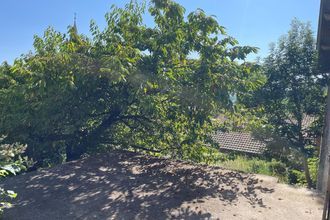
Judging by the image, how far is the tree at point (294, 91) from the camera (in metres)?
11.0

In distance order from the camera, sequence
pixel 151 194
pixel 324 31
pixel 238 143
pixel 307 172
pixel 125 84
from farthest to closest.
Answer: pixel 238 143
pixel 307 172
pixel 125 84
pixel 324 31
pixel 151 194

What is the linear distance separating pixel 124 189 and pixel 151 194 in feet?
1.43

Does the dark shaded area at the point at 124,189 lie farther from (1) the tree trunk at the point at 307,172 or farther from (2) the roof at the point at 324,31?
(1) the tree trunk at the point at 307,172

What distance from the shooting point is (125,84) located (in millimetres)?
6281

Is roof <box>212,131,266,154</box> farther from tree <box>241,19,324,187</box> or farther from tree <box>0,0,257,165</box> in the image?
tree <box>0,0,257,165</box>

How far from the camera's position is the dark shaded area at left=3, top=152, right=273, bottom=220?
3.87m

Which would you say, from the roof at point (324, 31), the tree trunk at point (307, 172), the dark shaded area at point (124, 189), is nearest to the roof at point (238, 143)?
the tree trunk at point (307, 172)

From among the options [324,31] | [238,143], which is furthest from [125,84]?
[238,143]

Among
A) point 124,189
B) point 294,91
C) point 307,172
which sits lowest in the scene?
point 307,172

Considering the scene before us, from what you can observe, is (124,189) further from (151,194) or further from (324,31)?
(324,31)

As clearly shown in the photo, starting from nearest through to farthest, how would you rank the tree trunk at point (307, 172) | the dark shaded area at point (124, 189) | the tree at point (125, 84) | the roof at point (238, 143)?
the dark shaded area at point (124, 189)
the tree at point (125, 84)
the tree trunk at point (307, 172)
the roof at point (238, 143)

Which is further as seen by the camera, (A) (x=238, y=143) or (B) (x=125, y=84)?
(A) (x=238, y=143)

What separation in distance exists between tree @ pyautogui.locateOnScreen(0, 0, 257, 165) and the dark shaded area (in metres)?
1.09

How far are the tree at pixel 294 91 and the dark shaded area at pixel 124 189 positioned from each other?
6.09 m
